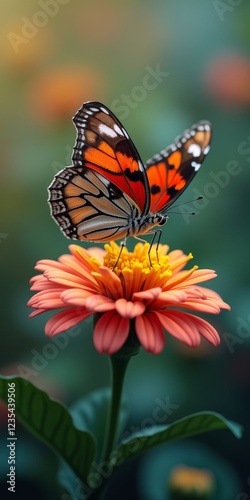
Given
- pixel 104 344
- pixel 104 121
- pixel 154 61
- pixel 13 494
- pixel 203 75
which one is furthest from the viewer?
pixel 154 61

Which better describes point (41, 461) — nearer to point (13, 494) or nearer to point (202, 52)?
point (13, 494)

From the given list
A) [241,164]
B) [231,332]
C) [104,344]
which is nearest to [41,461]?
[231,332]

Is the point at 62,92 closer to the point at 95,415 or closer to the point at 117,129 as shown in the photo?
the point at 117,129
